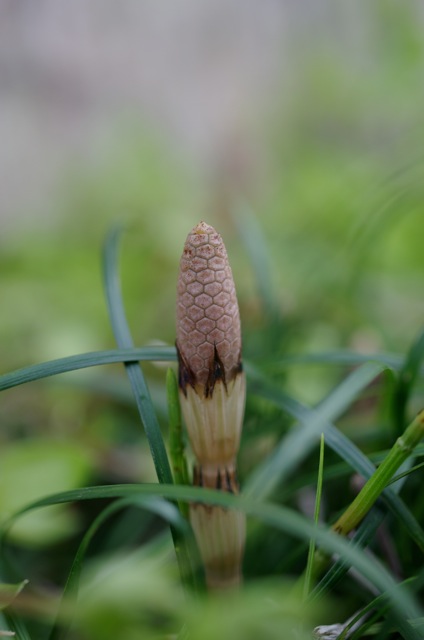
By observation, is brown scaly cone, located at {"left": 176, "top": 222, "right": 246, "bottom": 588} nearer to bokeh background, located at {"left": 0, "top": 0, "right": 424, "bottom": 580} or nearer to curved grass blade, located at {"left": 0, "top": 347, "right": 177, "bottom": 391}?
curved grass blade, located at {"left": 0, "top": 347, "right": 177, "bottom": 391}

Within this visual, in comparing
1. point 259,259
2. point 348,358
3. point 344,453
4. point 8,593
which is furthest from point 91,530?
point 259,259

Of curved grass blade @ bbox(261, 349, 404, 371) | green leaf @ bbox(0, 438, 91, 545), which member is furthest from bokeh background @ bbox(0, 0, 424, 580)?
curved grass blade @ bbox(261, 349, 404, 371)

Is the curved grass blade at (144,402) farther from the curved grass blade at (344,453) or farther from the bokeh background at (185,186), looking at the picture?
the bokeh background at (185,186)

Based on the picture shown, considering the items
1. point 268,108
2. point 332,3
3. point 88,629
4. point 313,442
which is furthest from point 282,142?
point 88,629

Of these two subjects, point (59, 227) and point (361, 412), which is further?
point (59, 227)

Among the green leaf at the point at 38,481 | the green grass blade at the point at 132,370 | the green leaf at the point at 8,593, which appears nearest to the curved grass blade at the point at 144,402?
the green grass blade at the point at 132,370

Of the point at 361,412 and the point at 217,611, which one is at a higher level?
the point at 361,412

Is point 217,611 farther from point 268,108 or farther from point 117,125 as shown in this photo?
point 268,108
